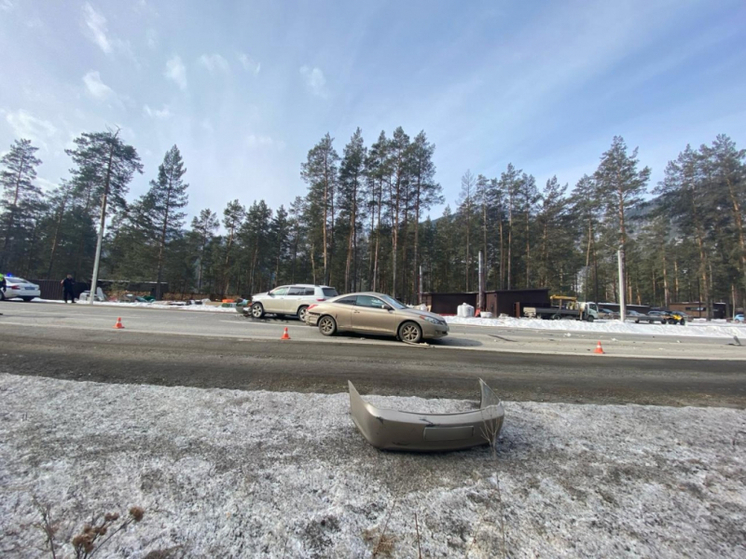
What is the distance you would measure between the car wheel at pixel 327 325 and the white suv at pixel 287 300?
4.02 m

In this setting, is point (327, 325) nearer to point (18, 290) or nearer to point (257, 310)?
point (257, 310)

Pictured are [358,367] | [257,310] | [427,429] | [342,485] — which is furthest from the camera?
[257,310]

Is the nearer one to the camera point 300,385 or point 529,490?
point 529,490

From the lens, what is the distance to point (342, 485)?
1.98 m

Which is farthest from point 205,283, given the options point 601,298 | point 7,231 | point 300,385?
point 601,298

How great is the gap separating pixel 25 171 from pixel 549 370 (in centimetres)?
5661

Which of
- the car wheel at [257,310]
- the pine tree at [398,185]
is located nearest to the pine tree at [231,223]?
the pine tree at [398,185]

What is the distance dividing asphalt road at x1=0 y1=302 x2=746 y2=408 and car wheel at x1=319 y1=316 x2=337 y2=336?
106 centimetres

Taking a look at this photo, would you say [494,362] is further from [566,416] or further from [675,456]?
[675,456]

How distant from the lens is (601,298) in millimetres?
72375

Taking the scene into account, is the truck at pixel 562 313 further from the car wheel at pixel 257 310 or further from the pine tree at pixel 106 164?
the pine tree at pixel 106 164

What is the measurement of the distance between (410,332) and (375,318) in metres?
1.11

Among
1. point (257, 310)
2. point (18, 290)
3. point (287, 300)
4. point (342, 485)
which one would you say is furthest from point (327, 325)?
point (18, 290)

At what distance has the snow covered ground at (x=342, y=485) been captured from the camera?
5.02 feet
